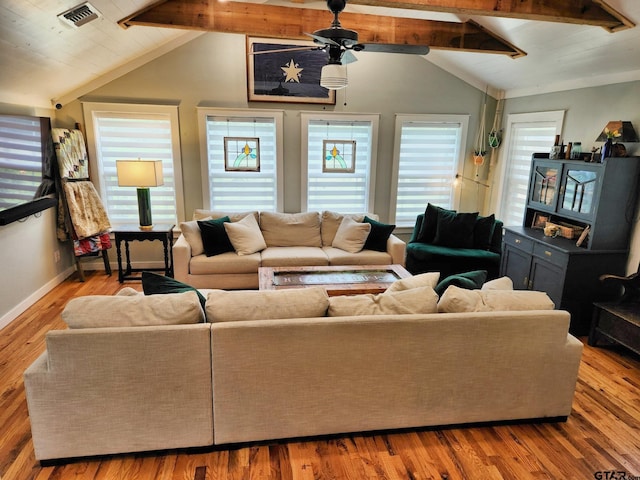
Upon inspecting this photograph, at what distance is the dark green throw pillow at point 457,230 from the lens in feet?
15.3

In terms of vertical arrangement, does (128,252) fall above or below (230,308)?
below

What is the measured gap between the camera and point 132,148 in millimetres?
4742

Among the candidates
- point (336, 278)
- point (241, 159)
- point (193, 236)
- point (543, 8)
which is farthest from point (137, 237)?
point (543, 8)

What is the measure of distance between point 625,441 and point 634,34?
9.33 ft

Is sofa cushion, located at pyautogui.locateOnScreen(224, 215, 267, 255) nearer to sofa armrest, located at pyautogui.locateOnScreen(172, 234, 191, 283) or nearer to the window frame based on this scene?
sofa armrest, located at pyautogui.locateOnScreen(172, 234, 191, 283)

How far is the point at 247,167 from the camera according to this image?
5.01m

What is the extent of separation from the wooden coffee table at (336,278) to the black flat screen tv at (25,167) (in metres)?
2.21

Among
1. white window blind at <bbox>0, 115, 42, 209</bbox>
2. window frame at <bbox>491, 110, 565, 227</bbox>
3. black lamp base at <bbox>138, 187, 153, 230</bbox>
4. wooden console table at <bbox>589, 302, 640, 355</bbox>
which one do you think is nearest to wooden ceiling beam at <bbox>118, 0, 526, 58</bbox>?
window frame at <bbox>491, 110, 565, 227</bbox>

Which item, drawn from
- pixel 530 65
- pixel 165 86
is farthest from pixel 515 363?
pixel 165 86

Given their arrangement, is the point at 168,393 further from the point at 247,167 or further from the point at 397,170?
the point at 397,170

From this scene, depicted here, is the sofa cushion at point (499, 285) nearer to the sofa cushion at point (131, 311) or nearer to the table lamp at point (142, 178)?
the sofa cushion at point (131, 311)

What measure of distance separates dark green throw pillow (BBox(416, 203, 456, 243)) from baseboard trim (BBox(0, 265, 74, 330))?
4183mm

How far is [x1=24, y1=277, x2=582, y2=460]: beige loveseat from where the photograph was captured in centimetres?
190

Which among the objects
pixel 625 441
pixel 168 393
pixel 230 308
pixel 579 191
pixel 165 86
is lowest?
pixel 625 441
